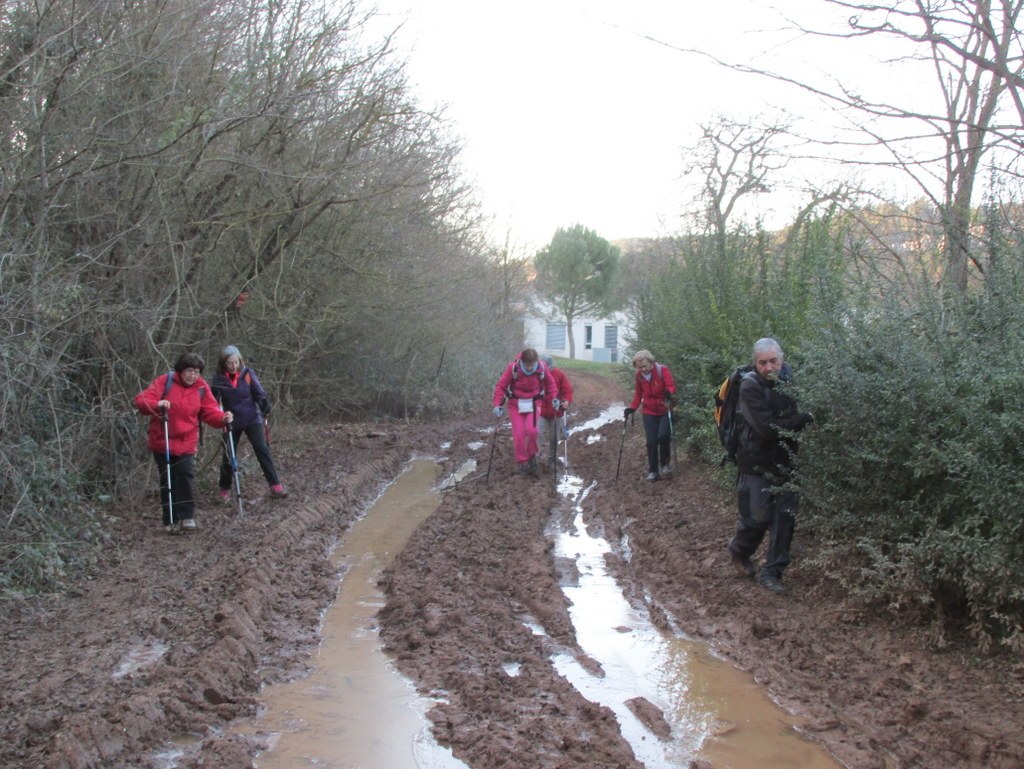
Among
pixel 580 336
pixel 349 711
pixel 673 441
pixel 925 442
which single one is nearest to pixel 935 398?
pixel 925 442

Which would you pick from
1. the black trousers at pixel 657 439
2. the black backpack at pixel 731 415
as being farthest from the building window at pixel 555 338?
the black backpack at pixel 731 415

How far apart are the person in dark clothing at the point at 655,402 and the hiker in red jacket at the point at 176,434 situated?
19.0 ft

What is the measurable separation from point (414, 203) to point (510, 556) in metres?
9.37

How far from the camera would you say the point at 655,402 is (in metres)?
13.2

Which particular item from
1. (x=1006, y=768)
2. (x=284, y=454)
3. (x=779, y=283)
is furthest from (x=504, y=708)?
(x=284, y=454)

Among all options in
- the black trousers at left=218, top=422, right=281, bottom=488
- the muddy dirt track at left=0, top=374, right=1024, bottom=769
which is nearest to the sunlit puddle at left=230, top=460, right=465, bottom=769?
the muddy dirt track at left=0, top=374, right=1024, bottom=769

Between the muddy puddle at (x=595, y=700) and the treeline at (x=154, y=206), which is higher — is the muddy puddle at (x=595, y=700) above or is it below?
below

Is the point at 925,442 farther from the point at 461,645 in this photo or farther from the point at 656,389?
the point at 656,389

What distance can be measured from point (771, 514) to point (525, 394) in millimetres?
6565

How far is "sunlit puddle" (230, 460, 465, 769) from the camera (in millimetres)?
4934

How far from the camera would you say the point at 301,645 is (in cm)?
671

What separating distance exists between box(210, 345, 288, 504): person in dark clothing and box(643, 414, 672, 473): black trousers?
506 centimetres

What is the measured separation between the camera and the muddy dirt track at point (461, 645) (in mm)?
4895

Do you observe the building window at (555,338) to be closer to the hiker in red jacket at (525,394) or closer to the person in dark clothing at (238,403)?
the hiker in red jacket at (525,394)
